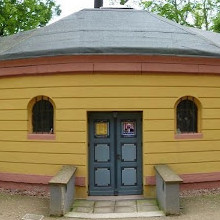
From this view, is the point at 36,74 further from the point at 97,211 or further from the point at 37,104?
the point at 97,211

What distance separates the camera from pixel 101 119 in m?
9.49

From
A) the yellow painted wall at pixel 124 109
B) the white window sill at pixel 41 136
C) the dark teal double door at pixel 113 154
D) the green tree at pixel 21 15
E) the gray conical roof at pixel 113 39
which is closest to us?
the gray conical roof at pixel 113 39

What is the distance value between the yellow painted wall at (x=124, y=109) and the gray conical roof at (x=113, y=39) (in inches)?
26.6

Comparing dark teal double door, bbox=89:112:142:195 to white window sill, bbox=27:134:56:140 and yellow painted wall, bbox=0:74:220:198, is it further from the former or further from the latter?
white window sill, bbox=27:134:56:140

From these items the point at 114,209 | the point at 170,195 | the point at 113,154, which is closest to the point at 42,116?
the point at 113,154

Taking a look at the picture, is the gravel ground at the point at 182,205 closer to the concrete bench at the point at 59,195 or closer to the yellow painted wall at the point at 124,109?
the concrete bench at the point at 59,195

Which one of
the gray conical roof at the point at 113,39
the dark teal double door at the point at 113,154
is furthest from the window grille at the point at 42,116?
the gray conical roof at the point at 113,39

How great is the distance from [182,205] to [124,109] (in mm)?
2786

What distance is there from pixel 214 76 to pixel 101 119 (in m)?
3.38

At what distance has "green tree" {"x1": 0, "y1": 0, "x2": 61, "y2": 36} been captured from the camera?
75.8 ft

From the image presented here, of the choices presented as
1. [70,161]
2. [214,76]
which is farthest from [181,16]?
[70,161]

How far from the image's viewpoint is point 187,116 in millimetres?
9867

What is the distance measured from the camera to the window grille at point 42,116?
32.2ft

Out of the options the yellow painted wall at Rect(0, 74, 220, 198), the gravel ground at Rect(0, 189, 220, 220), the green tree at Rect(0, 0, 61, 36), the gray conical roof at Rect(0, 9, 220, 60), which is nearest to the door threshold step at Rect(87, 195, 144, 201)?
the yellow painted wall at Rect(0, 74, 220, 198)
